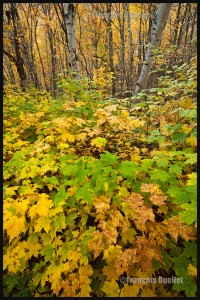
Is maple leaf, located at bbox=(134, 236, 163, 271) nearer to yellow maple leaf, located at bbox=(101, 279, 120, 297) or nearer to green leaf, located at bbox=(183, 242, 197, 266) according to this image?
green leaf, located at bbox=(183, 242, 197, 266)

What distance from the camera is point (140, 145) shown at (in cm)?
438

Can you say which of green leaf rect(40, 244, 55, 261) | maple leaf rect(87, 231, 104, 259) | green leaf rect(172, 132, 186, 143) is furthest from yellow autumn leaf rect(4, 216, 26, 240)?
green leaf rect(172, 132, 186, 143)

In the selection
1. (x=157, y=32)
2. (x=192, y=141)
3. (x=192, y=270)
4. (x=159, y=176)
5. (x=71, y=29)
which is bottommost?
(x=192, y=270)

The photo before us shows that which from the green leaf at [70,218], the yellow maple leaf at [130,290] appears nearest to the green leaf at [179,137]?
the green leaf at [70,218]

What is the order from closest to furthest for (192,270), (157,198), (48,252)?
(192,270) → (157,198) → (48,252)

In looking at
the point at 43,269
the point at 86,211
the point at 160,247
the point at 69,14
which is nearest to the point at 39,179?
the point at 86,211

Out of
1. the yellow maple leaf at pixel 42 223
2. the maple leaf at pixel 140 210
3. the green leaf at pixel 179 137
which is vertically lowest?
the yellow maple leaf at pixel 42 223

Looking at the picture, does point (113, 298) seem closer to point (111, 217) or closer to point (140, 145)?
point (111, 217)

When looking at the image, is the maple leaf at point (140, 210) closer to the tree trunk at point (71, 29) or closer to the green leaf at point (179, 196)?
the green leaf at point (179, 196)

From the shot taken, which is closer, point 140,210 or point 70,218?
point 140,210

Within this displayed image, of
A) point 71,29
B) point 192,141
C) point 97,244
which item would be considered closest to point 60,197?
point 97,244

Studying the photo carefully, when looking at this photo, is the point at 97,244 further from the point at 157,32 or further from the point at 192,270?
the point at 157,32

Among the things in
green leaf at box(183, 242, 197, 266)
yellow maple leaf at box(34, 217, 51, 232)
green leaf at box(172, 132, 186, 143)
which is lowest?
green leaf at box(183, 242, 197, 266)

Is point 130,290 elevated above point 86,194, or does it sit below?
below
